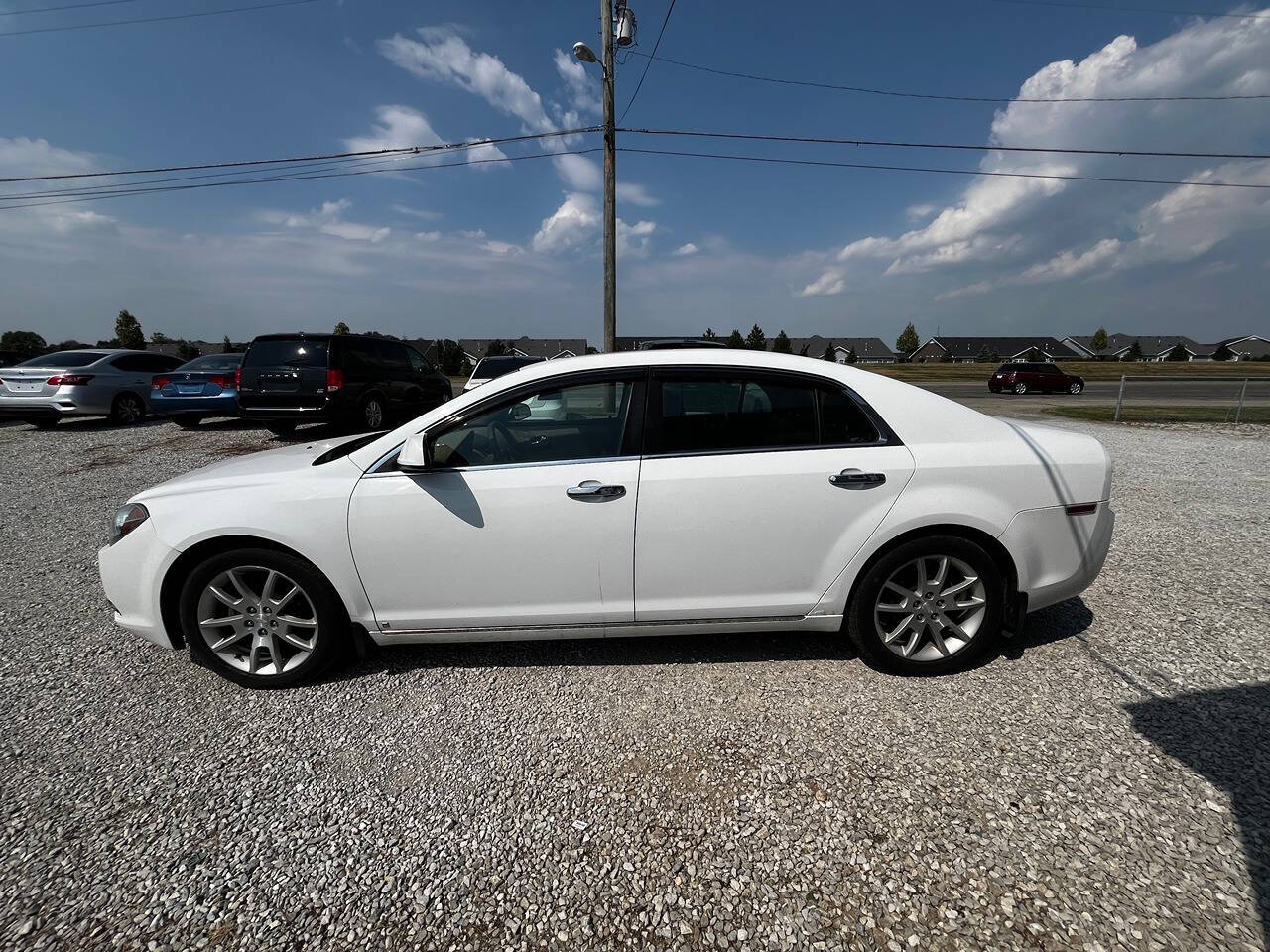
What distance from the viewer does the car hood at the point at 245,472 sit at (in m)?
2.64

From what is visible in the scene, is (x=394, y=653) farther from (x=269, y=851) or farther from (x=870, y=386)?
(x=870, y=386)

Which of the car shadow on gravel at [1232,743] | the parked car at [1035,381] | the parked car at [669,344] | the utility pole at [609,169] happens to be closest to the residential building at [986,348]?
the parked car at [1035,381]

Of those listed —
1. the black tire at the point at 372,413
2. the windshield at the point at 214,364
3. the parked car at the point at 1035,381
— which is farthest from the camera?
the parked car at the point at 1035,381

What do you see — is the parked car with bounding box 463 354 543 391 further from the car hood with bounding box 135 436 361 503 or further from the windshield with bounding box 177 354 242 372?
the car hood with bounding box 135 436 361 503

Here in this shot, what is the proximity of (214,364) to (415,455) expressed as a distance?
1111 cm

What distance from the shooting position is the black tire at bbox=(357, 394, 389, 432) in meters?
9.02

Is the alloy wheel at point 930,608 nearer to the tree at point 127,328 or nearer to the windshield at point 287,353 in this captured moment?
the windshield at point 287,353

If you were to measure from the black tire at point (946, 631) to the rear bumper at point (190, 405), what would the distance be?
37.3ft

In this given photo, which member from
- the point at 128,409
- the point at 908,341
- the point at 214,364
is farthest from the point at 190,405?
the point at 908,341

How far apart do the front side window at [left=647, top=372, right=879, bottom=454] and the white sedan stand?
0.01 m

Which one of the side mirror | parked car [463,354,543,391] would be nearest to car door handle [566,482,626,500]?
the side mirror

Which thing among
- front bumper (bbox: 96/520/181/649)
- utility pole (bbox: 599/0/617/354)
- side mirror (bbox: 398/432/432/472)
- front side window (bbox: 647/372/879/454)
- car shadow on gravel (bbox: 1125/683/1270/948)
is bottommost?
car shadow on gravel (bbox: 1125/683/1270/948)

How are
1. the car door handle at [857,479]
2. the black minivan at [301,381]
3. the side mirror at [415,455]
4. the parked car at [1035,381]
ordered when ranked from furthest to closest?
the parked car at [1035,381] → the black minivan at [301,381] → the car door handle at [857,479] → the side mirror at [415,455]

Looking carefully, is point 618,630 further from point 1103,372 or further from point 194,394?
point 1103,372
